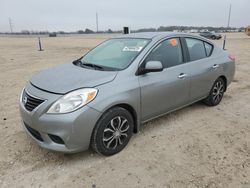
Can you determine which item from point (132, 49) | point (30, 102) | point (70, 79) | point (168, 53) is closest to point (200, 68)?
point (168, 53)

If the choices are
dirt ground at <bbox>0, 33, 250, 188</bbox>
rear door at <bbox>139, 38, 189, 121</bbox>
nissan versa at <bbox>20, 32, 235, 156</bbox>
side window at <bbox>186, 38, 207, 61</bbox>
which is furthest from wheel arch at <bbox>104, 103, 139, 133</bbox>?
side window at <bbox>186, 38, 207, 61</bbox>

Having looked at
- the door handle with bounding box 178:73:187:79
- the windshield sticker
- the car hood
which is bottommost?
the door handle with bounding box 178:73:187:79

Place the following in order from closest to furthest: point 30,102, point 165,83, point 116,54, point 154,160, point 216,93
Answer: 1. point 30,102
2. point 154,160
3. point 165,83
4. point 116,54
5. point 216,93

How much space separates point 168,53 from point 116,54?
0.83 m

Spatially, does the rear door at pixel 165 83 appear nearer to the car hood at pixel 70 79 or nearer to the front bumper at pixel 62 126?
the car hood at pixel 70 79

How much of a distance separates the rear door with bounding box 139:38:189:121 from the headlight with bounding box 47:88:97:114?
0.81 metres

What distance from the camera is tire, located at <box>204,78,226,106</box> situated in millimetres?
4605

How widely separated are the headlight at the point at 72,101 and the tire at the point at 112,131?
0.30m

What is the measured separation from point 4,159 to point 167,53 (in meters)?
2.78

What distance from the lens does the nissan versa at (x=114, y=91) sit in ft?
8.63

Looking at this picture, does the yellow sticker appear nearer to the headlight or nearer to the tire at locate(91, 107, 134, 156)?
the tire at locate(91, 107, 134, 156)

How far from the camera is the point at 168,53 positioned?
144 inches

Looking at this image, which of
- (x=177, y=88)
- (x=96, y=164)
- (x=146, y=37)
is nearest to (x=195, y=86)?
(x=177, y=88)

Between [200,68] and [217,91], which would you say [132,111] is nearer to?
[200,68]
